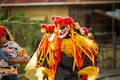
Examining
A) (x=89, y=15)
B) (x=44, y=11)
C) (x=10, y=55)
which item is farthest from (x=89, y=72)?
(x=89, y=15)

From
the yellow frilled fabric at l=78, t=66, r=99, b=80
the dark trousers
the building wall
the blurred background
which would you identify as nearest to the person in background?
the dark trousers

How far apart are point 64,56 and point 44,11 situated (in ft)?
57.4

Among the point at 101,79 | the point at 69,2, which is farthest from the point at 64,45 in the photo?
the point at 69,2

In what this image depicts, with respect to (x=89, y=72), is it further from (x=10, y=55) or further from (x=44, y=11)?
(x=44, y=11)

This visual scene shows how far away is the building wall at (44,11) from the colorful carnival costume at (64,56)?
54.9 ft

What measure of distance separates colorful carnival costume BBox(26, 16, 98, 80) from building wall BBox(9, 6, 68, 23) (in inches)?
658

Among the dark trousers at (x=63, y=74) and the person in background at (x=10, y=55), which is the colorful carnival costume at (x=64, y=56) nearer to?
the dark trousers at (x=63, y=74)

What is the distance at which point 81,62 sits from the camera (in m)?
7.73

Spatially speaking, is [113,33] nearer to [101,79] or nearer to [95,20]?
[95,20]

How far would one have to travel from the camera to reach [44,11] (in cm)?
2500

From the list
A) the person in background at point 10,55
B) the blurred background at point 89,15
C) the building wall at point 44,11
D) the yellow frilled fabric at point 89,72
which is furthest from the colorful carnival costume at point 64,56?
the building wall at point 44,11

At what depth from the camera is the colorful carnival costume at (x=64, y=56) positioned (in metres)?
7.60

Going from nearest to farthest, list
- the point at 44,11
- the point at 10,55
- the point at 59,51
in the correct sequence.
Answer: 1. the point at 59,51
2. the point at 10,55
3. the point at 44,11

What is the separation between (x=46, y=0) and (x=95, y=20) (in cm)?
313
